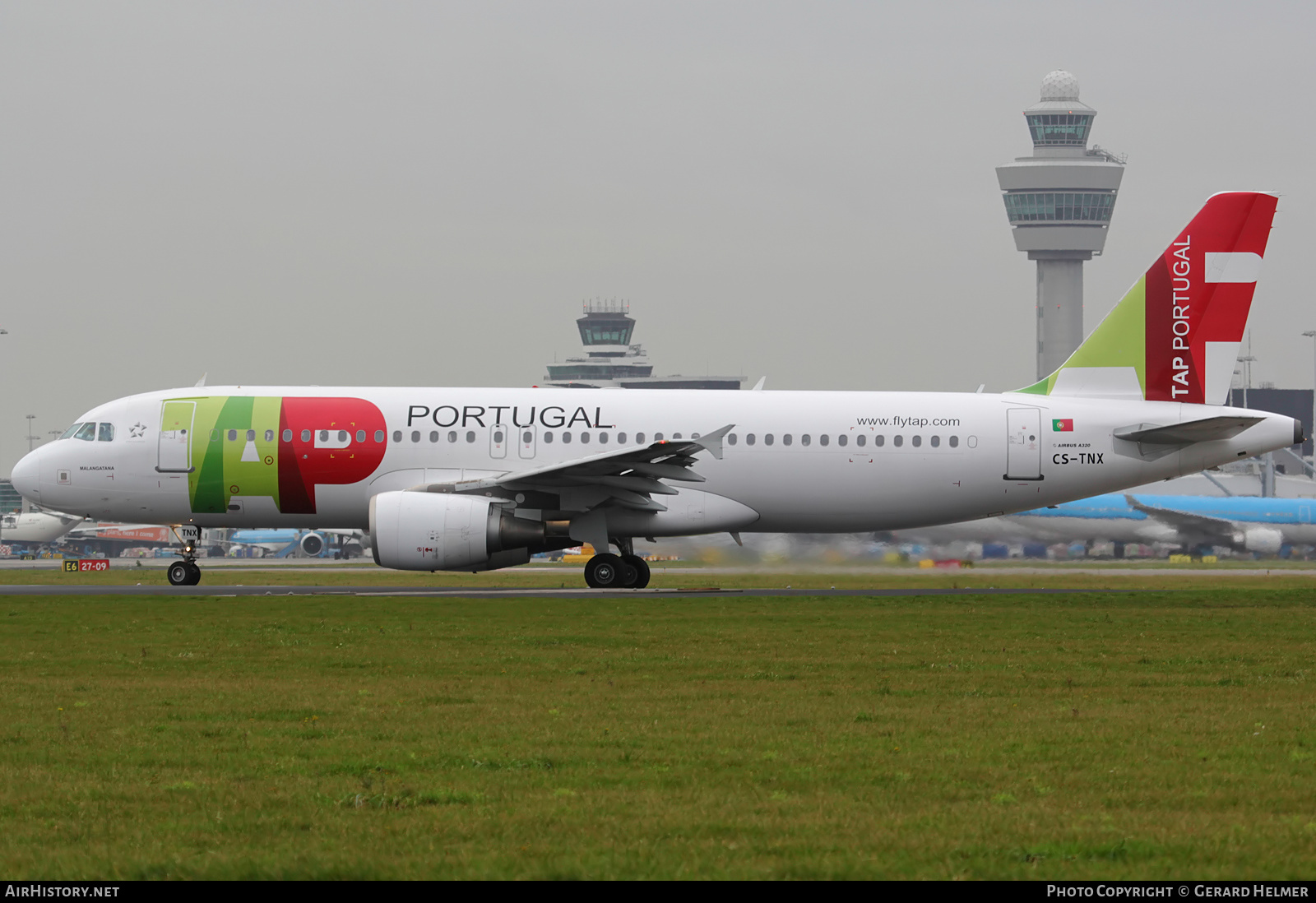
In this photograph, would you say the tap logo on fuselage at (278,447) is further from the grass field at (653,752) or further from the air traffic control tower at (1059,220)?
the air traffic control tower at (1059,220)

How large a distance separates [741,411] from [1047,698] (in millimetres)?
16647

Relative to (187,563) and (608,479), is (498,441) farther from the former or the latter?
(187,563)

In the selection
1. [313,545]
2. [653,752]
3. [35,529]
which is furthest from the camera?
[35,529]

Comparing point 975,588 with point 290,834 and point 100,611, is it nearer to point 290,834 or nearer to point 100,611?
point 100,611

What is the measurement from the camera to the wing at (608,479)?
27531mm

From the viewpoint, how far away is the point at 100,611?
23.2 metres

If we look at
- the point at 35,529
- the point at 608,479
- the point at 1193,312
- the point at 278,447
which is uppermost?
the point at 1193,312

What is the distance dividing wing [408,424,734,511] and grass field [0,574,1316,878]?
283 inches

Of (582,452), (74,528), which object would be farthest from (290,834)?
(74,528)

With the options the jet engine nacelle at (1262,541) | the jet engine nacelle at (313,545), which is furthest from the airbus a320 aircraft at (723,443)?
→ the jet engine nacelle at (313,545)

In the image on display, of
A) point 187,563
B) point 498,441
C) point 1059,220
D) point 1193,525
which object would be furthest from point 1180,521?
point 1059,220

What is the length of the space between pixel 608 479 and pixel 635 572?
2606 millimetres

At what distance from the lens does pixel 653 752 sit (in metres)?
10.6

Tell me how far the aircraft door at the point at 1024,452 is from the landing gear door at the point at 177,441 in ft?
52.5
